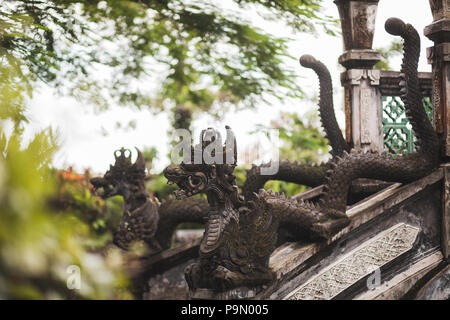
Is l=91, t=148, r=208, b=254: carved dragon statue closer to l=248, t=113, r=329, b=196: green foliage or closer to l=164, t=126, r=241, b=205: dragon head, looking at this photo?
l=164, t=126, r=241, b=205: dragon head

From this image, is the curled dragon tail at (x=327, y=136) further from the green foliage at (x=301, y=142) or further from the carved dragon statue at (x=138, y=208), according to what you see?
the green foliage at (x=301, y=142)

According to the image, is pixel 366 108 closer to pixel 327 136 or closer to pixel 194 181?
pixel 327 136

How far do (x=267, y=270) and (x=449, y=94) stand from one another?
2.70 meters

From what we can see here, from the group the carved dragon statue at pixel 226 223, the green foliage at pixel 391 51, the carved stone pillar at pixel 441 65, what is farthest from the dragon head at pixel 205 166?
the green foliage at pixel 391 51

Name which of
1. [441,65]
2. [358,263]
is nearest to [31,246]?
[358,263]

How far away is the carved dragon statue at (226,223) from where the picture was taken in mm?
3918

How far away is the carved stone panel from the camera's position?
4.26 metres

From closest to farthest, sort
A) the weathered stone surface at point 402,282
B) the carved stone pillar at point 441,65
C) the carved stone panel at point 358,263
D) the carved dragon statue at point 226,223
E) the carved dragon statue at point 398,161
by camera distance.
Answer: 1. the carved dragon statue at point 226,223
2. the carved stone panel at point 358,263
3. the weathered stone surface at point 402,282
4. the carved dragon statue at point 398,161
5. the carved stone pillar at point 441,65

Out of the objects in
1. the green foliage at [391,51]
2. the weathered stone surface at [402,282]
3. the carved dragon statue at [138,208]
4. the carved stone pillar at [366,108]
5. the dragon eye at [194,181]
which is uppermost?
the green foliage at [391,51]

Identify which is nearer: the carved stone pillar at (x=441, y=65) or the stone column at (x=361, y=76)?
the carved stone pillar at (x=441, y=65)

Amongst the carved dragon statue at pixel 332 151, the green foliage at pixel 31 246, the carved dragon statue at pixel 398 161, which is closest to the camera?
the green foliage at pixel 31 246

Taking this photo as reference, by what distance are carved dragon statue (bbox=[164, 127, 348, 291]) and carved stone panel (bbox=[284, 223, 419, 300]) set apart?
0.46 meters

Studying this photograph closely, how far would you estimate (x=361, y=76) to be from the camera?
235 inches

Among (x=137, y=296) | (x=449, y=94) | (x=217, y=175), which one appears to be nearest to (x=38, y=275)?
(x=217, y=175)
